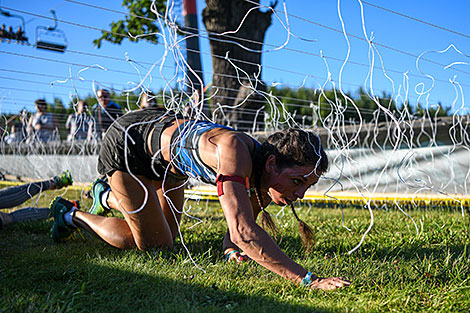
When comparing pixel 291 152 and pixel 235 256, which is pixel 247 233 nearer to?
pixel 291 152

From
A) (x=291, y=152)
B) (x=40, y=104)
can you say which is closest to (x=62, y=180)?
(x=40, y=104)

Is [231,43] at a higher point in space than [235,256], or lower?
higher

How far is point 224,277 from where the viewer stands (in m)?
1.98

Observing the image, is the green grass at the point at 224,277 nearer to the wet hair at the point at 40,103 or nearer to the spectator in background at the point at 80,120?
the spectator in background at the point at 80,120

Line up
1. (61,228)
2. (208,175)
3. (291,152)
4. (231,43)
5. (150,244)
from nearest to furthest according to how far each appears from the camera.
Result: 1. (291,152)
2. (208,175)
3. (150,244)
4. (61,228)
5. (231,43)

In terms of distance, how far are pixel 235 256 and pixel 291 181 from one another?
0.65 m

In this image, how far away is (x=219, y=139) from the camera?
6.22ft

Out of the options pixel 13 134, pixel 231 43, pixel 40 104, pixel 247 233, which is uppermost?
pixel 231 43

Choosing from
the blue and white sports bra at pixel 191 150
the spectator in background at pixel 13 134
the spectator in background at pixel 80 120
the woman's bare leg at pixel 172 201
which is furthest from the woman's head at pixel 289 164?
the spectator in background at pixel 13 134

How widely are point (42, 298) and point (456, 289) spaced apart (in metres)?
1.68

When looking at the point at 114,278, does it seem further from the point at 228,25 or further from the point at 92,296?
the point at 228,25

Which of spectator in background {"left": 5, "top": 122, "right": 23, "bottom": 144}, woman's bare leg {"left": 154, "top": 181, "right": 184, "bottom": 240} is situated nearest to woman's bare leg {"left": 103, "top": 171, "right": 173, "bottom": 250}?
woman's bare leg {"left": 154, "top": 181, "right": 184, "bottom": 240}

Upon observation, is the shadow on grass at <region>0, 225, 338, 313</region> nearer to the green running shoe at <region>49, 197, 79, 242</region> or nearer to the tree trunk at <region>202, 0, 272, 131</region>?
the green running shoe at <region>49, 197, 79, 242</region>

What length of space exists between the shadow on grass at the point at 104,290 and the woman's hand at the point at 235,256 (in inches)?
12.9
